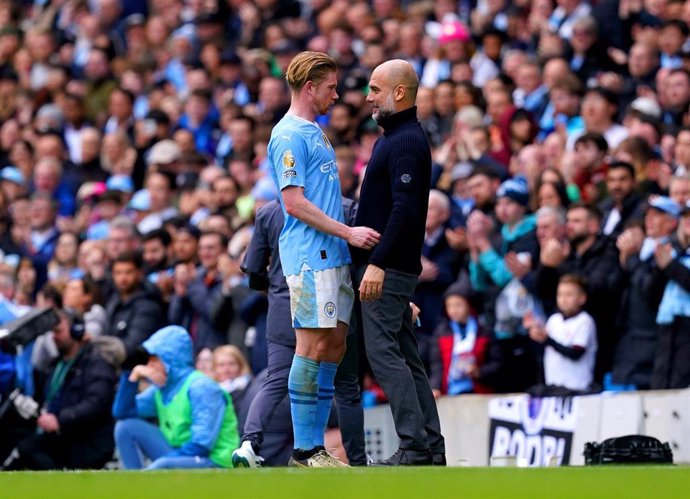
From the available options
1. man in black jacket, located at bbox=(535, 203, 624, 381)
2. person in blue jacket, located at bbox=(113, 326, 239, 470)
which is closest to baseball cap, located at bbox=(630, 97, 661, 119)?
man in black jacket, located at bbox=(535, 203, 624, 381)

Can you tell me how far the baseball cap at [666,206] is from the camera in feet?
44.7

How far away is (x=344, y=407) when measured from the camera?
10.5 meters

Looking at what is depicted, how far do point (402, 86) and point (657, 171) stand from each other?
5.37 metres

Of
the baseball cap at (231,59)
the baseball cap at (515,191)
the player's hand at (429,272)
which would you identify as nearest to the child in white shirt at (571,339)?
the baseball cap at (515,191)

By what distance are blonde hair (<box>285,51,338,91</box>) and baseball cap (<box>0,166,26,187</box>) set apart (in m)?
11.7

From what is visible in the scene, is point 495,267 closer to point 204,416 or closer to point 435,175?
point 435,175

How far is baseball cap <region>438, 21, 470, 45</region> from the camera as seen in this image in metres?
19.4

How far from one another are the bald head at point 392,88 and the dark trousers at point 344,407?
4.89ft

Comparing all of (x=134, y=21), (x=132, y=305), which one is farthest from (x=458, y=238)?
(x=134, y=21)

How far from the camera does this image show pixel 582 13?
18.8 meters

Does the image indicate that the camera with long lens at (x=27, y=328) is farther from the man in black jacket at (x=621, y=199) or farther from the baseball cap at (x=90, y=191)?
the baseball cap at (x=90, y=191)

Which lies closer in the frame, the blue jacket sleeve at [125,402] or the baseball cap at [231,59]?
the blue jacket sleeve at [125,402]

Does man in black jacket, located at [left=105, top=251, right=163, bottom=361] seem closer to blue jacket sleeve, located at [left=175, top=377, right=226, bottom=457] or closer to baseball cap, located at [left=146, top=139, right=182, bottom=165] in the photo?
blue jacket sleeve, located at [left=175, top=377, right=226, bottom=457]

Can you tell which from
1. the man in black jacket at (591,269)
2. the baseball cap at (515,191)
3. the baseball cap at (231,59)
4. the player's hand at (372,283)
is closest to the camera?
the player's hand at (372,283)
